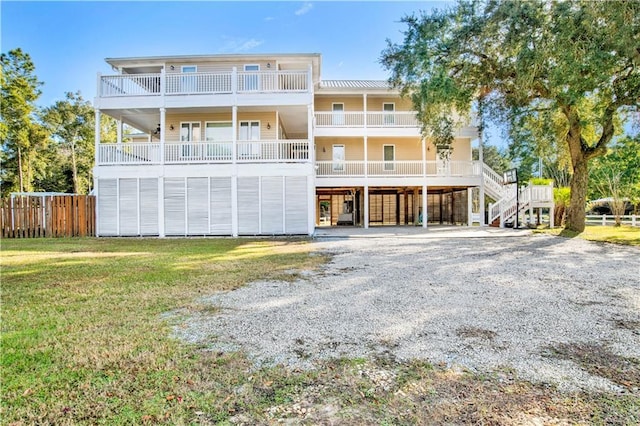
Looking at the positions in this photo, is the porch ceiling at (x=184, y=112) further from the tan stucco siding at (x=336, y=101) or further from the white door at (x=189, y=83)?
the tan stucco siding at (x=336, y=101)

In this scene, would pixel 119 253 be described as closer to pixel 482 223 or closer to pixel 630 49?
pixel 630 49

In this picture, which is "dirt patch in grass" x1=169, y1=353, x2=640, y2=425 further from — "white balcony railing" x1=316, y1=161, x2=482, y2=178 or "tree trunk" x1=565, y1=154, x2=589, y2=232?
"white balcony railing" x1=316, y1=161, x2=482, y2=178

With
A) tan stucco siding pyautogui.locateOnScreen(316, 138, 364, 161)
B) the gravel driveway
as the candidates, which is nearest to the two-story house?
tan stucco siding pyautogui.locateOnScreen(316, 138, 364, 161)

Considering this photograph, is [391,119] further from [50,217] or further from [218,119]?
[50,217]

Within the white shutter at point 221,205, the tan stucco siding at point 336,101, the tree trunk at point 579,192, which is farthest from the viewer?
the tan stucco siding at point 336,101

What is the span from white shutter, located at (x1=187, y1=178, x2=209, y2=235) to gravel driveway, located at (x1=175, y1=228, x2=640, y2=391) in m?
9.06

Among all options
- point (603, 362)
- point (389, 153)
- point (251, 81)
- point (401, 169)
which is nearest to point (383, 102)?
point (389, 153)

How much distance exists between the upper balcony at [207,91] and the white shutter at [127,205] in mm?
3506

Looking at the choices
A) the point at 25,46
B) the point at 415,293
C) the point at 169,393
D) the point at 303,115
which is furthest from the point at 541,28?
the point at 25,46

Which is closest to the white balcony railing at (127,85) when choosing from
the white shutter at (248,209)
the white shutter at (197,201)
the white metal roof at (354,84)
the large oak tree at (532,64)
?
the white shutter at (197,201)

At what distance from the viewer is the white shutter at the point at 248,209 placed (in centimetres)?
1500

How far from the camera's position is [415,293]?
5.49m

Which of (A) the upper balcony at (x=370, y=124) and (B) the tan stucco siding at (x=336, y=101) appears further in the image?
(B) the tan stucco siding at (x=336, y=101)

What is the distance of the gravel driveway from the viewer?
3168 mm
